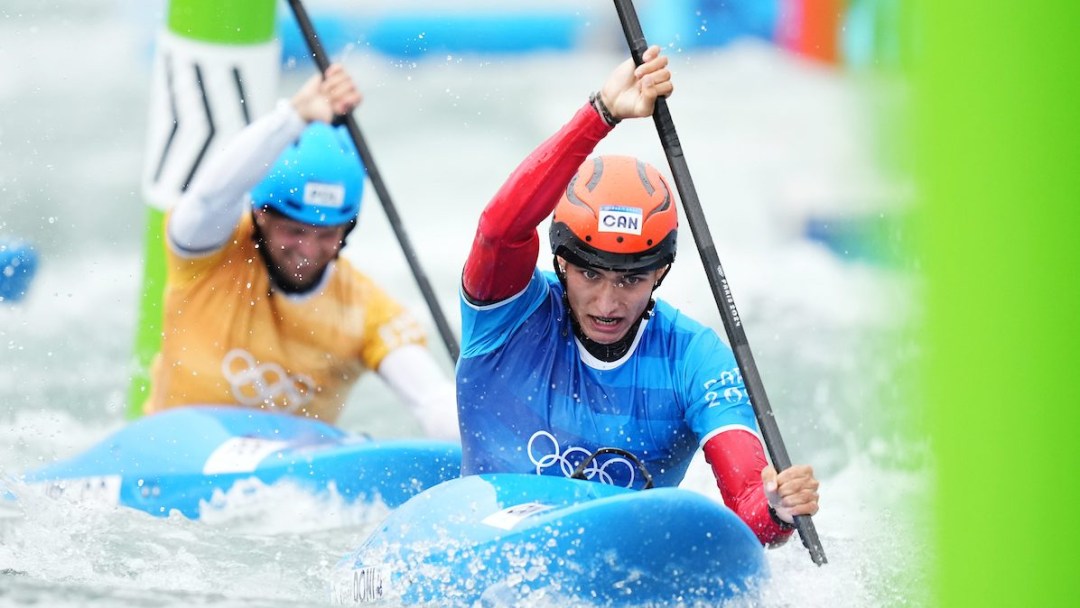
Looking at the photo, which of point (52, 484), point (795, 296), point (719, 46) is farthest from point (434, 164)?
point (52, 484)

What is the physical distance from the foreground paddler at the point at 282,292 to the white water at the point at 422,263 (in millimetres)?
694

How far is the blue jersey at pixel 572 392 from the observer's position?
3.46 metres

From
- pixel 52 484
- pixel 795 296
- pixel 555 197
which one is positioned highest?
pixel 555 197

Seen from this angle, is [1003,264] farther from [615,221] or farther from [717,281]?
[717,281]

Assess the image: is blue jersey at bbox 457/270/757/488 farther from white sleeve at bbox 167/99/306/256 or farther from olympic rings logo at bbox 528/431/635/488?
white sleeve at bbox 167/99/306/256

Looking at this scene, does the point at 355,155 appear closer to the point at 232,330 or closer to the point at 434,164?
the point at 232,330

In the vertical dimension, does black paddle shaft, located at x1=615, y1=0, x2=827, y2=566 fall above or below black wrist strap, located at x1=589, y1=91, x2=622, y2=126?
below

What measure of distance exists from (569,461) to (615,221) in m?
0.58

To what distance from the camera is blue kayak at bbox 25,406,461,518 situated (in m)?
4.54

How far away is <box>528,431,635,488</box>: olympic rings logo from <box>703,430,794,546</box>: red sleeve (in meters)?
0.21

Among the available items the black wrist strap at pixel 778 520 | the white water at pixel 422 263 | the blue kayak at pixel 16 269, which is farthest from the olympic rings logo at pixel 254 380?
the black wrist strap at pixel 778 520

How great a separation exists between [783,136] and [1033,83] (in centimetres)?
1277

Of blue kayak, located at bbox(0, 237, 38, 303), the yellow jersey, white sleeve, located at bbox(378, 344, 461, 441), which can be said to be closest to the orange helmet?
white sleeve, located at bbox(378, 344, 461, 441)

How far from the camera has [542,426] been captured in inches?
137
